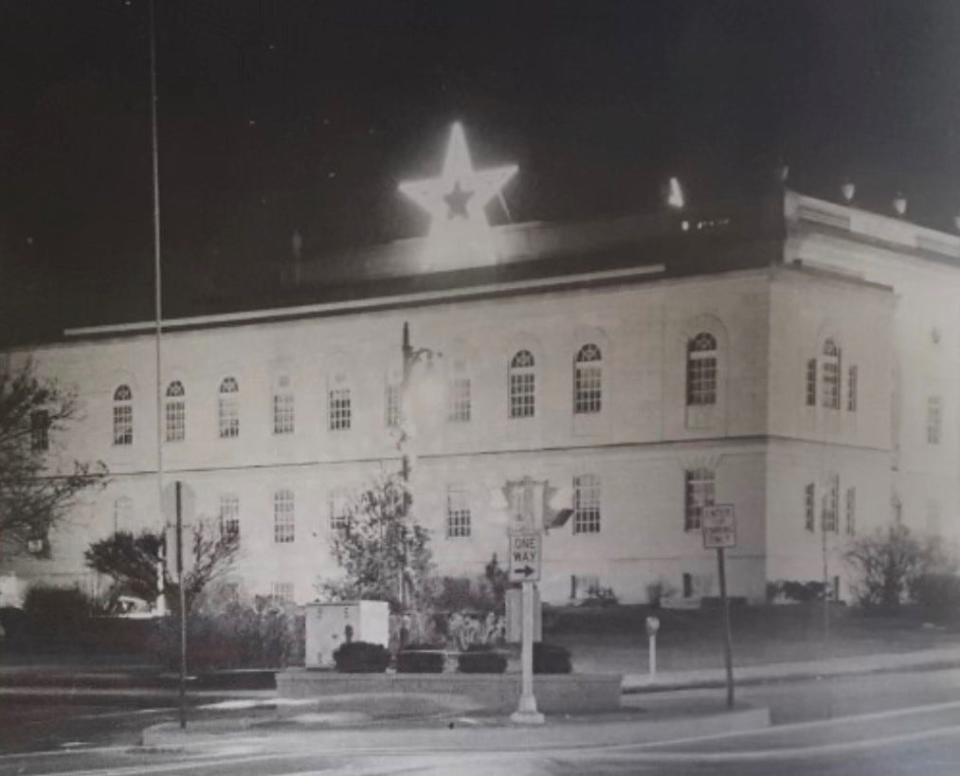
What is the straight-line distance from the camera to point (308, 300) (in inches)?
404

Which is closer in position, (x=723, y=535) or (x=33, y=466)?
(x=723, y=535)

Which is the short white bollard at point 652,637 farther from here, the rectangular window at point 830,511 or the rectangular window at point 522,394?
the rectangular window at point 522,394

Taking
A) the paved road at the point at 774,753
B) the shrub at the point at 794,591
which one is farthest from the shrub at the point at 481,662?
the shrub at the point at 794,591

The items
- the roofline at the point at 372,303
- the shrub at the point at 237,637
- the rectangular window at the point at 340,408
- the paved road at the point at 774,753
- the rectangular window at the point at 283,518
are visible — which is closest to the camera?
the paved road at the point at 774,753

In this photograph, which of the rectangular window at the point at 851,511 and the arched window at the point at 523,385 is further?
the arched window at the point at 523,385

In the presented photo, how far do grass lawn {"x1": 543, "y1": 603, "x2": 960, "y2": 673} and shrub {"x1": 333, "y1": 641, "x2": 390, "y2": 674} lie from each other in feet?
3.56

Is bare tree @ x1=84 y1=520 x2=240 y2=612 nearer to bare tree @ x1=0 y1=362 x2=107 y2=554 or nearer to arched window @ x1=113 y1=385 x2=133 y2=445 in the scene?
bare tree @ x1=0 y1=362 x2=107 y2=554

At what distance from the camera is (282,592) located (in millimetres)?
10297

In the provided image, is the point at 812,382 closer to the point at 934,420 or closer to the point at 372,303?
the point at 934,420

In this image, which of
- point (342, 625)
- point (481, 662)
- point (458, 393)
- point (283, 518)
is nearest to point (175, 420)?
point (283, 518)

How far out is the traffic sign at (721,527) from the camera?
28.8 ft

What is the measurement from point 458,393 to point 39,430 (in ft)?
9.48

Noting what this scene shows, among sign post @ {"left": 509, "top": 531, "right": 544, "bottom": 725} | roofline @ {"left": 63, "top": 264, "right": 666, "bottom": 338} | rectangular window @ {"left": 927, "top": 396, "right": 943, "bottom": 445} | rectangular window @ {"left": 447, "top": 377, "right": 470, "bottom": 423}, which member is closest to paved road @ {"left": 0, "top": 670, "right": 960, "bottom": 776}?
sign post @ {"left": 509, "top": 531, "right": 544, "bottom": 725}

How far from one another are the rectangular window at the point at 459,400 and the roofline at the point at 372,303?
19.9 inches
